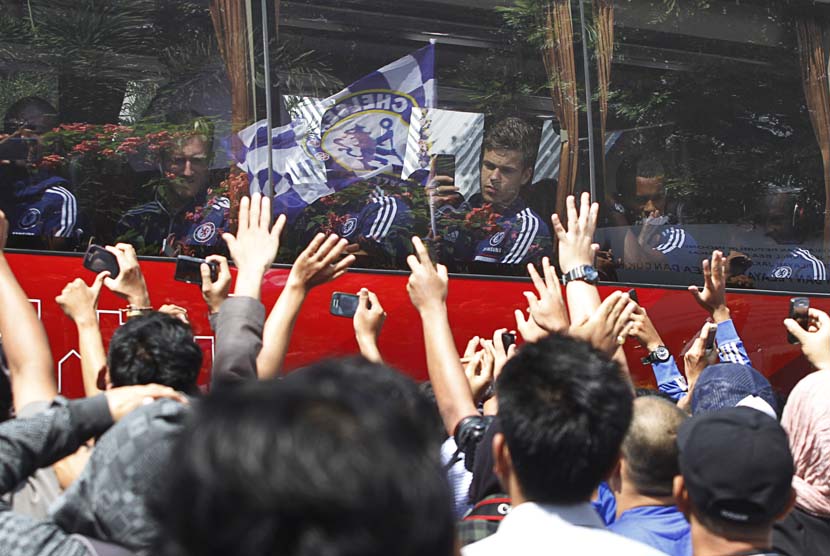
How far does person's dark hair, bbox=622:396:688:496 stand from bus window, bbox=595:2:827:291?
3201 millimetres

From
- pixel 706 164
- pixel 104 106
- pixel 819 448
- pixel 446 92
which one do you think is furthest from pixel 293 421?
pixel 706 164

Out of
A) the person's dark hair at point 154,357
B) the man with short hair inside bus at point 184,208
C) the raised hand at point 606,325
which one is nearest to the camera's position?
the person's dark hair at point 154,357

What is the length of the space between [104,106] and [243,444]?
408 centimetres

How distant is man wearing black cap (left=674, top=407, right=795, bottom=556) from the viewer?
205cm

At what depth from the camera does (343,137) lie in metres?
5.07

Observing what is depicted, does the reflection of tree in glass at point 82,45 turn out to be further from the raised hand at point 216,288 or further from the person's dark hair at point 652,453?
the person's dark hair at point 652,453

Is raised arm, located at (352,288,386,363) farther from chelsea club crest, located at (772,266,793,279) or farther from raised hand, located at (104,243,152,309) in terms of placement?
chelsea club crest, located at (772,266,793,279)

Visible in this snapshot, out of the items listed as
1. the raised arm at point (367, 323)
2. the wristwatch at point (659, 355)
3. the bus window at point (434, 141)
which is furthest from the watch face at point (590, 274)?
the bus window at point (434, 141)

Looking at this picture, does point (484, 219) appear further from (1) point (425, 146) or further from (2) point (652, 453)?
(2) point (652, 453)

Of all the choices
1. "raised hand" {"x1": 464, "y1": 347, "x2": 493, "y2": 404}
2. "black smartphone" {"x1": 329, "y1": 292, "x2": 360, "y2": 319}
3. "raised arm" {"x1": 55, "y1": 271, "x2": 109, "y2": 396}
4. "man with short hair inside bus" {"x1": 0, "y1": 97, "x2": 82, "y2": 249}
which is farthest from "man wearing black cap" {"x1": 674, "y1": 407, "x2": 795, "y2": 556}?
"man with short hair inside bus" {"x1": 0, "y1": 97, "x2": 82, "y2": 249}

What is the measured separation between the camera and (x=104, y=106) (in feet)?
15.4

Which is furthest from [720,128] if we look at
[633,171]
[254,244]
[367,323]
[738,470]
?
[738,470]

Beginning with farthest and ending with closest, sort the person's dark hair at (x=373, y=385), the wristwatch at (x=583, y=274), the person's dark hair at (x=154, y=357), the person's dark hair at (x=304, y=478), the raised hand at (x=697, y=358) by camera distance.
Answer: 1. the raised hand at (x=697, y=358)
2. the wristwatch at (x=583, y=274)
3. the person's dark hair at (x=154, y=357)
4. the person's dark hair at (x=373, y=385)
5. the person's dark hair at (x=304, y=478)

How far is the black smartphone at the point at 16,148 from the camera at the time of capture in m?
4.52
